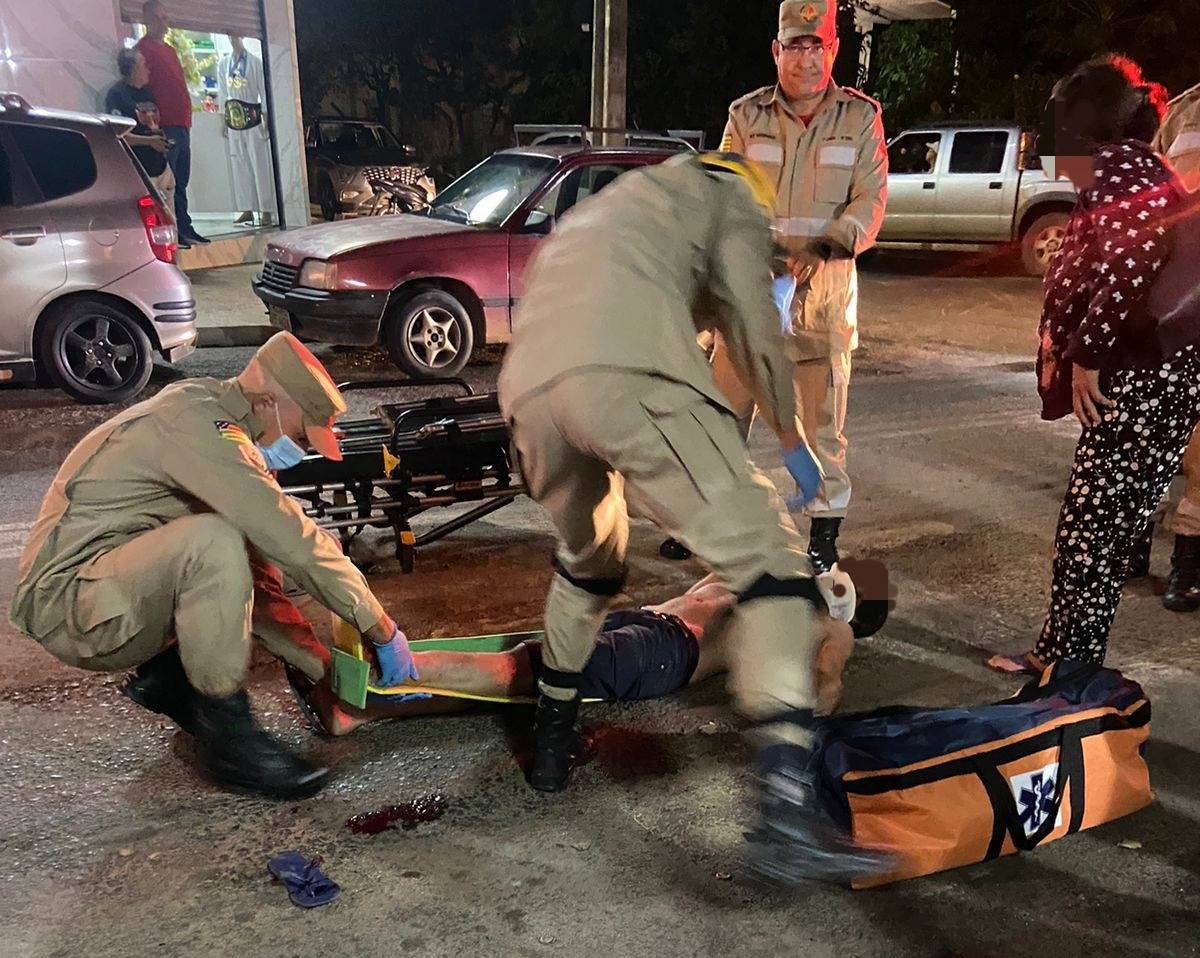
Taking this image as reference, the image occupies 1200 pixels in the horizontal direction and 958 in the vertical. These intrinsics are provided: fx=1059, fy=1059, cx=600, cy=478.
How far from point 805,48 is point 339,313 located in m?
4.57

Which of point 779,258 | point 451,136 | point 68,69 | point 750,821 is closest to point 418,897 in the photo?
point 750,821

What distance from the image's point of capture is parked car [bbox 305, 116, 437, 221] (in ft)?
51.0

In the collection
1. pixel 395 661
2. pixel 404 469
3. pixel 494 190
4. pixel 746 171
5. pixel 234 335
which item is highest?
pixel 746 171

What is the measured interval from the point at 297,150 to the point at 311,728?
37.6 ft

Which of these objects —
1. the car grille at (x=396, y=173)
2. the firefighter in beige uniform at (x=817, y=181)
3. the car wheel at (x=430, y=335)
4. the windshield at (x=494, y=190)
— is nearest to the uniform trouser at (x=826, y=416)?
the firefighter in beige uniform at (x=817, y=181)

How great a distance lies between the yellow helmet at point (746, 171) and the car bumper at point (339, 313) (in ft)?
17.6

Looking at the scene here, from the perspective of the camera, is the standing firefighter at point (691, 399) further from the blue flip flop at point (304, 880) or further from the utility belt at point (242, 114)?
the utility belt at point (242, 114)

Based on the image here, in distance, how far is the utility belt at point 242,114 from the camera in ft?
42.5

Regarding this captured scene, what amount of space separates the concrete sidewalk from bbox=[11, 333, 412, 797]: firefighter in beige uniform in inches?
248

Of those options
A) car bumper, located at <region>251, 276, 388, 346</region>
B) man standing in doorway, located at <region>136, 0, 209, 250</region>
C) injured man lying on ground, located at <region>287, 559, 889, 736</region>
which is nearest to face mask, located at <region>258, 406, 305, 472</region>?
injured man lying on ground, located at <region>287, 559, 889, 736</region>

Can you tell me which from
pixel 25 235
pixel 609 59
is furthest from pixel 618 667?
pixel 609 59

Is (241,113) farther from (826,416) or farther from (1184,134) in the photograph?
(1184,134)

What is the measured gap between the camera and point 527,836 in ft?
9.01

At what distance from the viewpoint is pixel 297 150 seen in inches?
520
